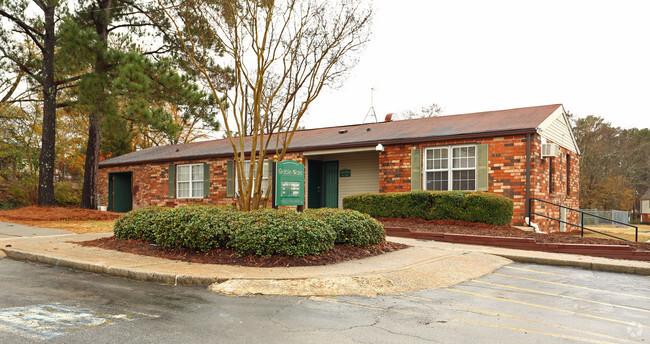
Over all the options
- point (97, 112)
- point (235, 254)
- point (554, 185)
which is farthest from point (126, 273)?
point (554, 185)

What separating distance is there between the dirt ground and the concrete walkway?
2.98 metres

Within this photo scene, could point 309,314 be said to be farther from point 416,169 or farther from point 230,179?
point 230,179

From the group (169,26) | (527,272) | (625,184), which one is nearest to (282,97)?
(169,26)

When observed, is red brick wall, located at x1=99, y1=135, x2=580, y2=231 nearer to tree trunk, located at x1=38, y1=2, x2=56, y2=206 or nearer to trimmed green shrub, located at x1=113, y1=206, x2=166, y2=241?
tree trunk, located at x1=38, y1=2, x2=56, y2=206

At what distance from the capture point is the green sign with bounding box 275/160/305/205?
32.2ft

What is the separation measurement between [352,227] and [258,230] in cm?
201

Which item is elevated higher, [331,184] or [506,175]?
[506,175]

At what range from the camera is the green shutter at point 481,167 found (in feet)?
46.2

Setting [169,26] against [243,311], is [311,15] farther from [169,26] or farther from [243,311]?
[169,26]

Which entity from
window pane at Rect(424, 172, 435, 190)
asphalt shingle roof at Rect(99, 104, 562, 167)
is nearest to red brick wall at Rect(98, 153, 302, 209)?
asphalt shingle roof at Rect(99, 104, 562, 167)

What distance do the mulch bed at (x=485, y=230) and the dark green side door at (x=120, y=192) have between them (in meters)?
16.5

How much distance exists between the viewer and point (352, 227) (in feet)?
29.2

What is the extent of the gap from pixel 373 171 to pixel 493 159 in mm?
5059

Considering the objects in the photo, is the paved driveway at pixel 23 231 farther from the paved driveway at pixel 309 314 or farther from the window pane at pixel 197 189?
the window pane at pixel 197 189
